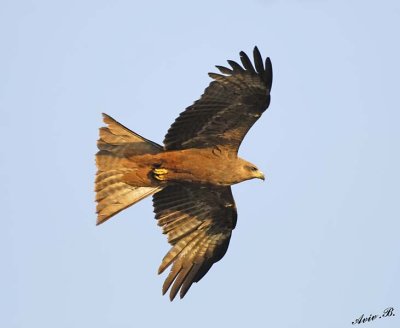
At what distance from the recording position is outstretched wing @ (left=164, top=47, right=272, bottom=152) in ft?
46.9

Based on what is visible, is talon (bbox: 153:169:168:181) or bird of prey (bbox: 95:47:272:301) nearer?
bird of prey (bbox: 95:47:272:301)

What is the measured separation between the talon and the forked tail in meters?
0.38

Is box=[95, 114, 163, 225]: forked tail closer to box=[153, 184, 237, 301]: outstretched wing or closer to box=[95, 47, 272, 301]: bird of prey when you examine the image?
box=[95, 47, 272, 301]: bird of prey

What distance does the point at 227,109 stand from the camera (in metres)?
14.6

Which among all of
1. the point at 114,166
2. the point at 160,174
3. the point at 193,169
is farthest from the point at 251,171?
the point at 114,166

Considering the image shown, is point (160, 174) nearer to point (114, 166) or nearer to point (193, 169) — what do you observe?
point (193, 169)

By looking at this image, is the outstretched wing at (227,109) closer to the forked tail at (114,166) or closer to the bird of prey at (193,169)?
the bird of prey at (193,169)

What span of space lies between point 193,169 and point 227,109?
100 cm

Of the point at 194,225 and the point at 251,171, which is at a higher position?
the point at 251,171

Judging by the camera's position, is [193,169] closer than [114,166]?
Yes

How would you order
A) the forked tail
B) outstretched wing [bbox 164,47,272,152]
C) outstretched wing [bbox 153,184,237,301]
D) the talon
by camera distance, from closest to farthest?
outstretched wing [bbox 164,47,272,152], the talon, the forked tail, outstretched wing [bbox 153,184,237,301]

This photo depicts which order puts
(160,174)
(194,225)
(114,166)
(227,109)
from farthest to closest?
(194,225) → (114,166) → (160,174) → (227,109)

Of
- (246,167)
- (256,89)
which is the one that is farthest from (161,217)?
(256,89)

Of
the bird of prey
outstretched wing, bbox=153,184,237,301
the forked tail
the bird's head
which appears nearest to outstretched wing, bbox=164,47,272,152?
the bird of prey
